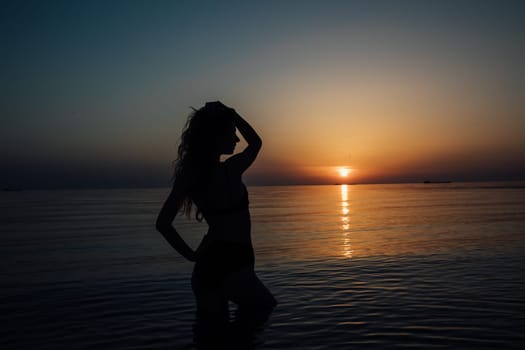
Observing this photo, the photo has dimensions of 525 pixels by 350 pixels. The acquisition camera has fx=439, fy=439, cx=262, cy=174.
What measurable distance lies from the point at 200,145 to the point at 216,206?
637 mm

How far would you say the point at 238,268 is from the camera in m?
4.79

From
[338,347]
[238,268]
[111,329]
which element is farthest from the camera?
[111,329]

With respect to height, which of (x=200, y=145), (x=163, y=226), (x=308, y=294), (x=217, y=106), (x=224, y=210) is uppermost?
(x=217, y=106)

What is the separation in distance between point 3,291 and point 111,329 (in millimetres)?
5334

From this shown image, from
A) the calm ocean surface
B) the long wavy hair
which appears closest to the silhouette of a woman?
the long wavy hair

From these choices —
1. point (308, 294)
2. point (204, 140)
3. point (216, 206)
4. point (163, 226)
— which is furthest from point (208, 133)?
point (308, 294)

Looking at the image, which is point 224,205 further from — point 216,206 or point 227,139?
point 227,139

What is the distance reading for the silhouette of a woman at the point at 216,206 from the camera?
4.29 m

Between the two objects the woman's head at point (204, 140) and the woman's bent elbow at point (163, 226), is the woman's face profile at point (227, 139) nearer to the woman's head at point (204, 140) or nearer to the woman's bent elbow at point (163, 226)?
the woman's head at point (204, 140)

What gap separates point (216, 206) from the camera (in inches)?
175

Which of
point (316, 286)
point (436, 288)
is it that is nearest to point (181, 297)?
point (316, 286)

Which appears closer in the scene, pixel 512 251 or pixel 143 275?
pixel 143 275

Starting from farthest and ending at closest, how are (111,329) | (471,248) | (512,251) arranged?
(471,248) < (512,251) < (111,329)

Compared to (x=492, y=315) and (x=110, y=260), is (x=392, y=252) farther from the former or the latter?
(x=110, y=260)
